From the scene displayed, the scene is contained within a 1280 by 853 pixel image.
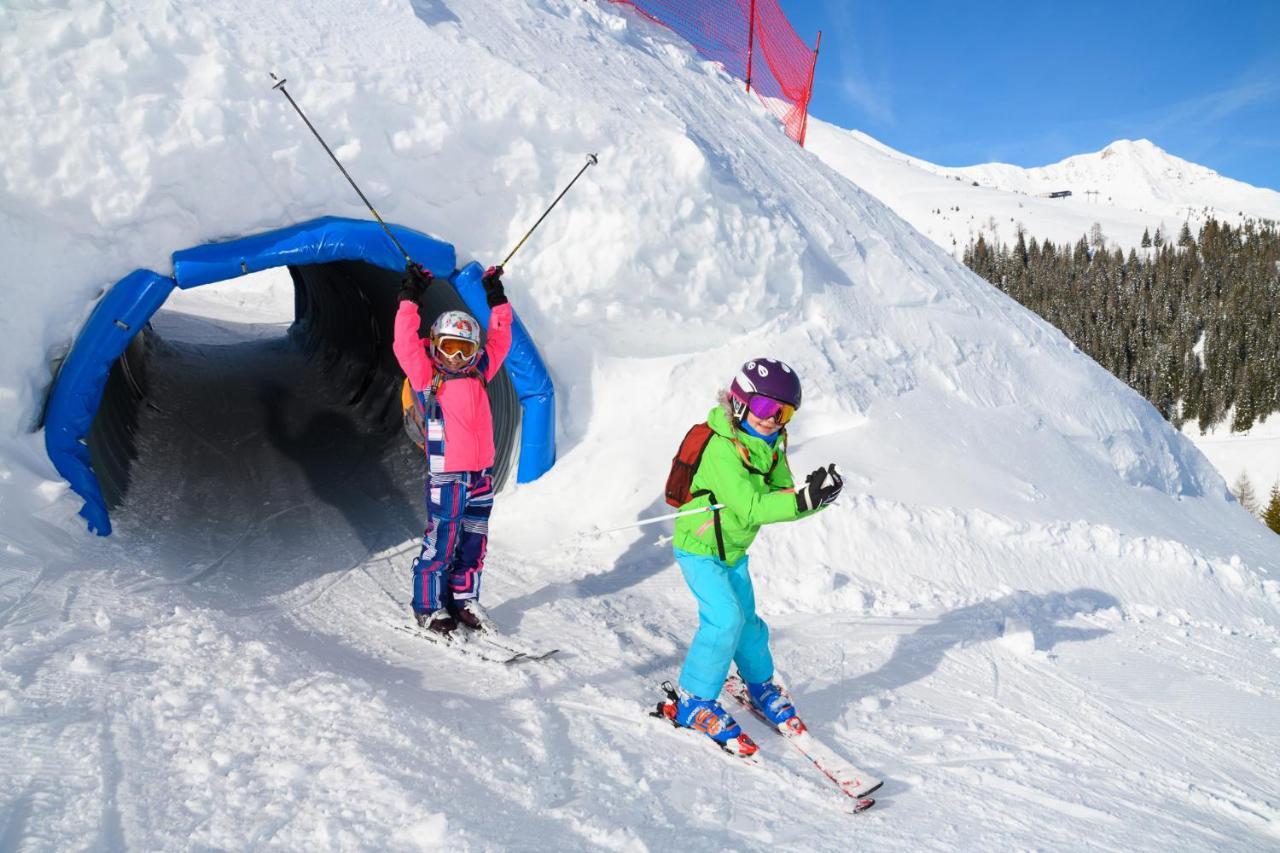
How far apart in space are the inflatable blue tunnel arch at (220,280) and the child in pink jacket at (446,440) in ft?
4.65

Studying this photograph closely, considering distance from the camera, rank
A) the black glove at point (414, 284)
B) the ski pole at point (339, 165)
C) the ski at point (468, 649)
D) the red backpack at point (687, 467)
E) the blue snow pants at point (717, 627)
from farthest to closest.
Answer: the ski pole at point (339, 165), the black glove at point (414, 284), the ski at point (468, 649), the red backpack at point (687, 467), the blue snow pants at point (717, 627)

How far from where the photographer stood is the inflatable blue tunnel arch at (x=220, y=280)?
4.84 metres

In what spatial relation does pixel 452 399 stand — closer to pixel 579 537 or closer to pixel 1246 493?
pixel 579 537

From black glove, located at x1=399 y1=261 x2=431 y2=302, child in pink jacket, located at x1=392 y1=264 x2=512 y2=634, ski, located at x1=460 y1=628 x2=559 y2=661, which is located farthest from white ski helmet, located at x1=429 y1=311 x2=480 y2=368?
ski, located at x1=460 y1=628 x2=559 y2=661

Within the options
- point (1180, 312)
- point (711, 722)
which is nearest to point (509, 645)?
point (711, 722)

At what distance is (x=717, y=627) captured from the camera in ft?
11.1

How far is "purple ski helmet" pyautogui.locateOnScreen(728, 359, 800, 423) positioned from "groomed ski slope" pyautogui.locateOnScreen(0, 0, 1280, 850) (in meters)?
1.47

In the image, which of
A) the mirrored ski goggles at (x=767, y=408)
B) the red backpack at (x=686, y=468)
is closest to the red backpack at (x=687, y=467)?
the red backpack at (x=686, y=468)

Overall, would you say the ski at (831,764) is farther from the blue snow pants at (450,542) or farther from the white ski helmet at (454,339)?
the white ski helmet at (454,339)

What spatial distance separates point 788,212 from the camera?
8234 mm

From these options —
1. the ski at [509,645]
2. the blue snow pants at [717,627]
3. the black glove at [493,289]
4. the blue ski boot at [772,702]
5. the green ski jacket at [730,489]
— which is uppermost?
the black glove at [493,289]

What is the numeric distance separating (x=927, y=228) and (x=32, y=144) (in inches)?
4757

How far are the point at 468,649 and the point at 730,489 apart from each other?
5.93 ft

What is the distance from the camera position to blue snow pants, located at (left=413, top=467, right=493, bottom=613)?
4465mm
